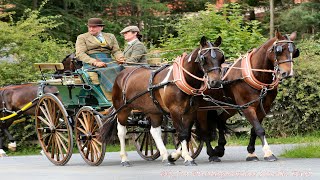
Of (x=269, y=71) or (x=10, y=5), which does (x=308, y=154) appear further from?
(x=10, y=5)

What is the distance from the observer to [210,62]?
514 inches

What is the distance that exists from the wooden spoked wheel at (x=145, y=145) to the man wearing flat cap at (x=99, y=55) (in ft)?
3.92

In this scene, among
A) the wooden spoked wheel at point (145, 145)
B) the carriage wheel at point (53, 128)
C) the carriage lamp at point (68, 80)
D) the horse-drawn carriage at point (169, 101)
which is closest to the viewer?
the horse-drawn carriage at point (169, 101)

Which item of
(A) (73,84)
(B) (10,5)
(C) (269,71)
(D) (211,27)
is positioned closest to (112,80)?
(A) (73,84)

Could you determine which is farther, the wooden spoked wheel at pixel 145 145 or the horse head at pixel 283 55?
the wooden spoked wheel at pixel 145 145

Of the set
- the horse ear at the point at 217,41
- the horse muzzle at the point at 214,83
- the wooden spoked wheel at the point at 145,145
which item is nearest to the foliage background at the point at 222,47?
the wooden spoked wheel at the point at 145,145

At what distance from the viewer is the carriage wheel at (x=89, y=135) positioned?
47.4 feet

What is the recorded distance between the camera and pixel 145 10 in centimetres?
4259

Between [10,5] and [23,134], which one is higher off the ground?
[10,5]

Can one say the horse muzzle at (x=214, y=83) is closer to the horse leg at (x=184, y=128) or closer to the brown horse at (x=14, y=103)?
the horse leg at (x=184, y=128)

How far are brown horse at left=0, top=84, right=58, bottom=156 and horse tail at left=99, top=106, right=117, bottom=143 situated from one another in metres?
4.69

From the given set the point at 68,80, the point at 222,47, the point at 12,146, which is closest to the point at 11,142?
the point at 12,146

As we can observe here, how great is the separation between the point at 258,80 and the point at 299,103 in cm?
604

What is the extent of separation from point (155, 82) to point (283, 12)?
26.4m
